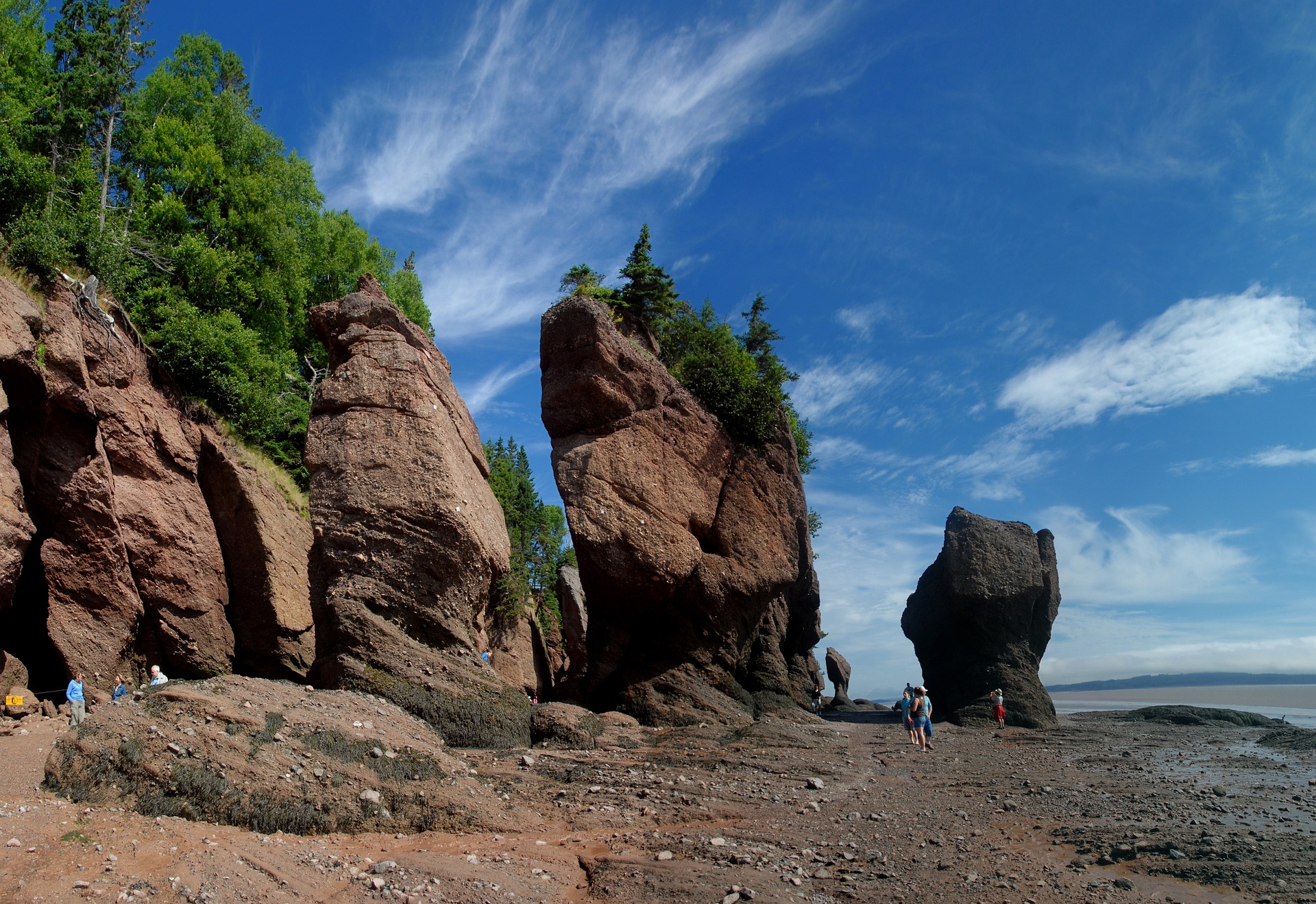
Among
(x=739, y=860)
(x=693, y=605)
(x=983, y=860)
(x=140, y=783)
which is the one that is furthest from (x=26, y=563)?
(x=983, y=860)

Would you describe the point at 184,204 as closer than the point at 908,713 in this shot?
No

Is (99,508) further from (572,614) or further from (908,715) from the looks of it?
(572,614)

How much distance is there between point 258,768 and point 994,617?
22.1m

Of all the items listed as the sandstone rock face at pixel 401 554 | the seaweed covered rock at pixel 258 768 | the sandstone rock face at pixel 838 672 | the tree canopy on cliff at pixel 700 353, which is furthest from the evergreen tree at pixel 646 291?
the sandstone rock face at pixel 838 672

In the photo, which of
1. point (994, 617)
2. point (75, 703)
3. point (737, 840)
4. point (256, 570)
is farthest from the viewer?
point (994, 617)

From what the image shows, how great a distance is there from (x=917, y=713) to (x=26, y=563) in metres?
18.6

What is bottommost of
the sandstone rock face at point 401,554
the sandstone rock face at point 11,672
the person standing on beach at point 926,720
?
the person standing on beach at point 926,720

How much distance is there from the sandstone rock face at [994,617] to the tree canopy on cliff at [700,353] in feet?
24.9

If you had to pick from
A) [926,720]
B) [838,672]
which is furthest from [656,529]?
[838,672]

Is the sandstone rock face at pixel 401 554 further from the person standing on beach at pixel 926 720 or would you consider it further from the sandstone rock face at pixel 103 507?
the person standing on beach at pixel 926 720

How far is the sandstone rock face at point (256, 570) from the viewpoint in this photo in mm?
17359

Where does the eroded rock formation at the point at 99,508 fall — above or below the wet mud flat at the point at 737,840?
above

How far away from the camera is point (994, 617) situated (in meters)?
24.2

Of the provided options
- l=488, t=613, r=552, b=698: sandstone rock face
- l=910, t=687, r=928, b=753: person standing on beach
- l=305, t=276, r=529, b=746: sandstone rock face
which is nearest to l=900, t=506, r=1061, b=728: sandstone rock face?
l=910, t=687, r=928, b=753: person standing on beach
